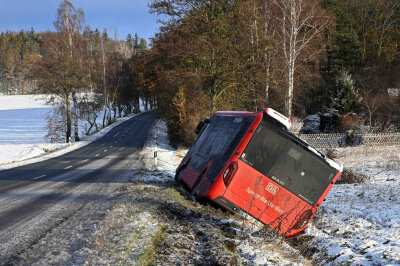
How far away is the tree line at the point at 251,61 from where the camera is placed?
19.5 meters

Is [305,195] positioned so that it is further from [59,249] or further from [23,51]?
A: [23,51]

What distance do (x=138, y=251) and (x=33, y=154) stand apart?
2241 cm

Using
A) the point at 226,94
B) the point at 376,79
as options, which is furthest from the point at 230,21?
the point at 376,79

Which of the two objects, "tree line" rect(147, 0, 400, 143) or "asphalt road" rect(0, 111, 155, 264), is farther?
"tree line" rect(147, 0, 400, 143)

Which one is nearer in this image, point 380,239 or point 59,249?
point 59,249

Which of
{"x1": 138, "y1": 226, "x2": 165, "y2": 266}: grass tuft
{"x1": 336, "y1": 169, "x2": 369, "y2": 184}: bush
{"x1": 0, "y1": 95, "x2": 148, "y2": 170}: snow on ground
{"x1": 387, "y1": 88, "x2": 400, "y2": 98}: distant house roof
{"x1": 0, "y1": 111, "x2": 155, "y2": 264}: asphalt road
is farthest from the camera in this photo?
{"x1": 387, "y1": 88, "x2": 400, "y2": 98}: distant house roof

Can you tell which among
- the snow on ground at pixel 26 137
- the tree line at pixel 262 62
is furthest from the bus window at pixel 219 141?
the snow on ground at pixel 26 137

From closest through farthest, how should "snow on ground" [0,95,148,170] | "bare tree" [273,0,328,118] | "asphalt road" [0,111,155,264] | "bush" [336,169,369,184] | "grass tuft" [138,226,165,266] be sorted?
1. "grass tuft" [138,226,165,266]
2. "asphalt road" [0,111,155,264]
3. "bush" [336,169,369,184]
4. "bare tree" [273,0,328,118]
5. "snow on ground" [0,95,148,170]

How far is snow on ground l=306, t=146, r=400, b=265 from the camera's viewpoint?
5.66m

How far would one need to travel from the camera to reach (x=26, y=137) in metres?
40.2

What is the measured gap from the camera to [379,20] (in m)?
44.6

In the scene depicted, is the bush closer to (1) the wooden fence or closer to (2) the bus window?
(2) the bus window

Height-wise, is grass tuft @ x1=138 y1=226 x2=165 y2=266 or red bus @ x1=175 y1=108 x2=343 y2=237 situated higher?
red bus @ x1=175 y1=108 x2=343 y2=237

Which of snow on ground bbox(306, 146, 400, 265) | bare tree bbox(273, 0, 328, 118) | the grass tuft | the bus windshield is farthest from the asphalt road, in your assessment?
bare tree bbox(273, 0, 328, 118)
